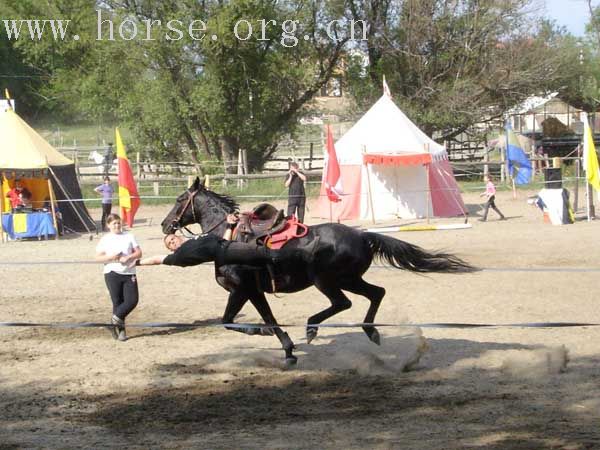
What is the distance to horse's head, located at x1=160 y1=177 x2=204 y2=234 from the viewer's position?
9.36 m

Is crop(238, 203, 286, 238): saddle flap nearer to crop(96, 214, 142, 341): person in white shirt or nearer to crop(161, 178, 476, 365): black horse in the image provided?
crop(161, 178, 476, 365): black horse

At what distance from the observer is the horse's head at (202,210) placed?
916cm

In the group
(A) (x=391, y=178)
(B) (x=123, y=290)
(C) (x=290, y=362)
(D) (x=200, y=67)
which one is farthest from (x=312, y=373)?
(D) (x=200, y=67)

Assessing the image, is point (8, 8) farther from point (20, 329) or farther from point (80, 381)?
point (80, 381)

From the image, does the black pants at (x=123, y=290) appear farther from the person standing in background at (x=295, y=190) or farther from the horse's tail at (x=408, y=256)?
the person standing in background at (x=295, y=190)

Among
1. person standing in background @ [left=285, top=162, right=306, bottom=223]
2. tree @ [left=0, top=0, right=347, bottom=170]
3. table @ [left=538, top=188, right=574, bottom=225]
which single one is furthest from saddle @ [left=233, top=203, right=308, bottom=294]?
tree @ [left=0, top=0, right=347, bottom=170]

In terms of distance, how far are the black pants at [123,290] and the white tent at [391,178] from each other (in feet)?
43.3

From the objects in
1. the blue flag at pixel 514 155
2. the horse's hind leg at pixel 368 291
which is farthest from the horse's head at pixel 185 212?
the blue flag at pixel 514 155

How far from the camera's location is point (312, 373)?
7555 mm

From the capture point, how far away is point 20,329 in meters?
9.68

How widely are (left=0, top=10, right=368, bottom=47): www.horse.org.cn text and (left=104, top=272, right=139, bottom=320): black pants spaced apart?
22.4 meters

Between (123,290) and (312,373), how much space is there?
97.6 inches

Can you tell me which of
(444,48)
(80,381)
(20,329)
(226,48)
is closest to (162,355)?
(80,381)

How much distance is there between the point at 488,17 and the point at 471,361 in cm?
2824
